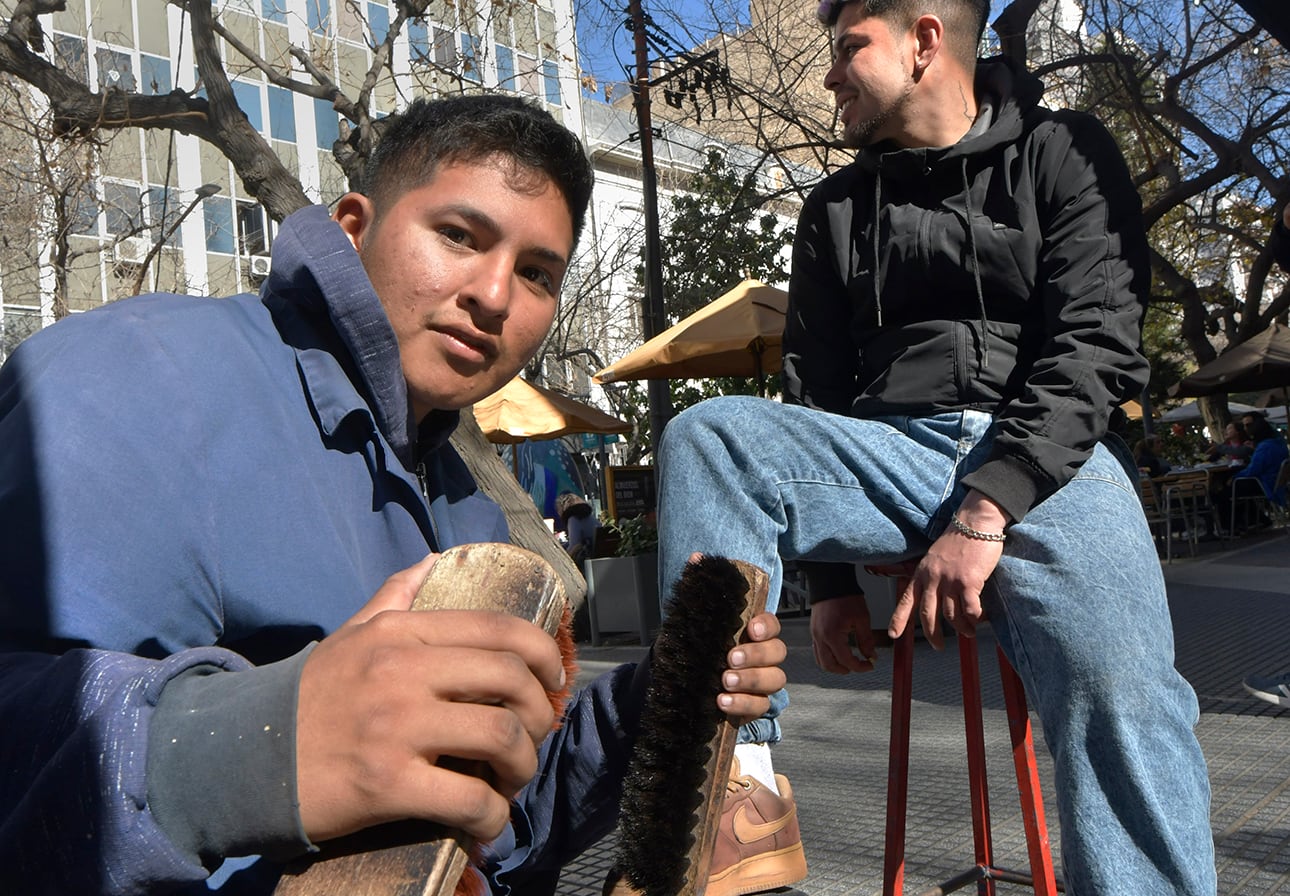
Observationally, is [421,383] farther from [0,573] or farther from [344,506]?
[0,573]

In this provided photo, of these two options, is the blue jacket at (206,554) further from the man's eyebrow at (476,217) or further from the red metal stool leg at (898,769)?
the red metal stool leg at (898,769)

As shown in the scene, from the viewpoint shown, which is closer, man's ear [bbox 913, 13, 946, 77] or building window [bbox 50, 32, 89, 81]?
man's ear [bbox 913, 13, 946, 77]

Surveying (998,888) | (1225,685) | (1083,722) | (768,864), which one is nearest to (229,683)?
(768,864)

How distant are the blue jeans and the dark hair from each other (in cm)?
Answer: 61

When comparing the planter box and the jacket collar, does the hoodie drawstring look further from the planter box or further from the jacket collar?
the planter box

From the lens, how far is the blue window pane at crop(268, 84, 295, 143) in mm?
31766

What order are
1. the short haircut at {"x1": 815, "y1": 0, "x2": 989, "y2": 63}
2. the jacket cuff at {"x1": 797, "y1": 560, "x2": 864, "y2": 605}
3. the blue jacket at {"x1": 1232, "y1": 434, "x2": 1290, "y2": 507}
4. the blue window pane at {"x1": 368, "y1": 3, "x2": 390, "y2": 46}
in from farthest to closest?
the blue window pane at {"x1": 368, "y1": 3, "x2": 390, "y2": 46}, the blue jacket at {"x1": 1232, "y1": 434, "x2": 1290, "y2": 507}, the jacket cuff at {"x1": 797, "y1": 560, "x2": 864, "y2": 605}, the short haircut at {"x1": 815, "y1": 0, "x2": 989, "y2": 63}

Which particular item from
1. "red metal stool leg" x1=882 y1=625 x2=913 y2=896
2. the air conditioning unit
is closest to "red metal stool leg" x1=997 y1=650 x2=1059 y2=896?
"red metal stool leg" x1=882 y1=625 x2=913 y2=896

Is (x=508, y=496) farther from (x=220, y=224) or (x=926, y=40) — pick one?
(x=220, y=224)

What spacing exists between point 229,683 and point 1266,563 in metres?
15.2

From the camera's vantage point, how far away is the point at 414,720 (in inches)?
32.5

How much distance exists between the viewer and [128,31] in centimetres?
2842

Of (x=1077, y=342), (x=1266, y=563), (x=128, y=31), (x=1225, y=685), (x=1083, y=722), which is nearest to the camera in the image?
(x=1083, y=722)

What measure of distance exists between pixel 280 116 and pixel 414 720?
34173mm
